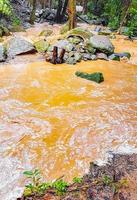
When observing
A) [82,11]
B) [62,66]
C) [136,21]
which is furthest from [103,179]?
[82,11]

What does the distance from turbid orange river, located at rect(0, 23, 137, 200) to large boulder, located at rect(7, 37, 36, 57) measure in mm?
2105

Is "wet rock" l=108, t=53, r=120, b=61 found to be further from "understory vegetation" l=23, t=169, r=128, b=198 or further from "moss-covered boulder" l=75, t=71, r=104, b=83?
"understory vegetation" l=23, t=169, r=128, b=198

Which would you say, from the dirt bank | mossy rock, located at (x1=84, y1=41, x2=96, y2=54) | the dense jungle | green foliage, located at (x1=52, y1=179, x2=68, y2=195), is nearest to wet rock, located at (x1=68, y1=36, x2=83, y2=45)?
the dense jungle

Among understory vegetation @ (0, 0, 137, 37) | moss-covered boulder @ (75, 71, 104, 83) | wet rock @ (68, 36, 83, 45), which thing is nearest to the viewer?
moss-covered boulder @ (75, 71, 104, 83)

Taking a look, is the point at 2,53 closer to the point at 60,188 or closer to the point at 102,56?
the point at 102,56

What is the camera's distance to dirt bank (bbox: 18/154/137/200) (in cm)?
400

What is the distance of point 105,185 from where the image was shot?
13.8ft

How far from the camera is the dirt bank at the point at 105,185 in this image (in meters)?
4.00

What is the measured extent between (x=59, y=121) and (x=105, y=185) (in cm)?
299

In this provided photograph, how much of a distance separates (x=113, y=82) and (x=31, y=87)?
2842 millimetres

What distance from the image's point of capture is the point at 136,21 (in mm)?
20172

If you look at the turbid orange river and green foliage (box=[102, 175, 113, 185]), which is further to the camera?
the turbid orange river

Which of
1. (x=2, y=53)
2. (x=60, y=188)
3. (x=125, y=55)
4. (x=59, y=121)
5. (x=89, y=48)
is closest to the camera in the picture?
(x=60, y=188)

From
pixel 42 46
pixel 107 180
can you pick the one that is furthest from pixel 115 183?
pixel 42 46
